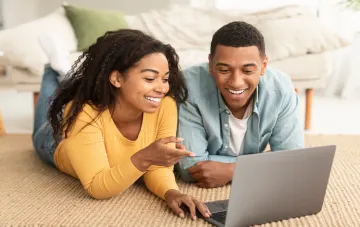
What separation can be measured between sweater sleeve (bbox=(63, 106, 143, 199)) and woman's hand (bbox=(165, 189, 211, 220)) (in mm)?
102

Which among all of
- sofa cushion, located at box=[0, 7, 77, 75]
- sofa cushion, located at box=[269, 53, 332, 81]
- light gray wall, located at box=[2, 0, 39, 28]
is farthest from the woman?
light gray wall, located at box=[2, 0, 39, 28]

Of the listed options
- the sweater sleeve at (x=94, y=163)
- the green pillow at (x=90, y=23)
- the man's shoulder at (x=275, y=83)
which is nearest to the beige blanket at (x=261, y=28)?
the green pillow at (x=90, y=23)

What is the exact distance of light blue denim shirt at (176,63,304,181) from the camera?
5.45ft

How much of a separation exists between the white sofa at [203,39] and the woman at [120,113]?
1.10m

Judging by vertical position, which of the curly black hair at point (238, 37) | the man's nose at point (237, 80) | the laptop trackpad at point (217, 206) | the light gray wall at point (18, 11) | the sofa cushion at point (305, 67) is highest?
the curly black hair at point (238, 37)

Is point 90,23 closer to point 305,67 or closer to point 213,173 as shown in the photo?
point 305,67

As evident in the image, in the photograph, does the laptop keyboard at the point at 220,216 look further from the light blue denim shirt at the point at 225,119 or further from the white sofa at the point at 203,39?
the white sofa at the point at 203,39

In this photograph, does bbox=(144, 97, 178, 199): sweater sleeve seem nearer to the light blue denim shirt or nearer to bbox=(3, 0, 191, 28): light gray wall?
the light blue denim shirt

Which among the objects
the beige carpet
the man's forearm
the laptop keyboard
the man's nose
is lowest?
the beige carpet

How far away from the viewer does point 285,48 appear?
110 inches

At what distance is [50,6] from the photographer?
15.9 feet

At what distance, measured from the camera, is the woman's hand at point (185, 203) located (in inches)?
53.7

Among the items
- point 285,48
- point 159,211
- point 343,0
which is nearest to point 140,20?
point 285,48

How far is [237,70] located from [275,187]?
1.22 ft
